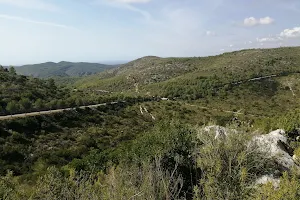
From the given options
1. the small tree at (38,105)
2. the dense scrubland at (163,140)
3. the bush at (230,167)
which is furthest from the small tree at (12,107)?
the bush at (230,167)

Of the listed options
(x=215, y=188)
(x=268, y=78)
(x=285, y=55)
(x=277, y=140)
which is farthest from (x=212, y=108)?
(x=285, y=55)

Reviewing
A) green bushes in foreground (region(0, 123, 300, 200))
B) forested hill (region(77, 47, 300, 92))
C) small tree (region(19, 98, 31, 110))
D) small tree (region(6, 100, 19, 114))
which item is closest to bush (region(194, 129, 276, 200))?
green bushes in foreground (region(0, 123, 300, 200))

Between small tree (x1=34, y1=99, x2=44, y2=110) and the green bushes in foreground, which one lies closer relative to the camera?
the green bushes in foreground

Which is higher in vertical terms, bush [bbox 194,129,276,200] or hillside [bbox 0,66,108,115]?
bush [bbox 194,129,276,200]

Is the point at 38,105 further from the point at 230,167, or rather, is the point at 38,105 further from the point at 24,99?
the point at 230,167

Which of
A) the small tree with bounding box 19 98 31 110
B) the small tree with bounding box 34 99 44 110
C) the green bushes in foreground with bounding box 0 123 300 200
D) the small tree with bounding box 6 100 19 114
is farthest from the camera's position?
the small tree with bounding box 34 99 44 110

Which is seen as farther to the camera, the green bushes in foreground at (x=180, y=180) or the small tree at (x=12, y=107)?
the small tree at (x=12, y=107)

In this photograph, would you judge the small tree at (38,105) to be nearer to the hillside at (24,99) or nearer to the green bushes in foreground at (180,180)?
the hillside at (24,99)

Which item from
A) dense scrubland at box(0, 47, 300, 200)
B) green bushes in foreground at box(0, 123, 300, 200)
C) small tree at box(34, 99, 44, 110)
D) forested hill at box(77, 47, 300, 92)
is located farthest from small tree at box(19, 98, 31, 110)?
forested hill at box(77, 47, 300, 92)

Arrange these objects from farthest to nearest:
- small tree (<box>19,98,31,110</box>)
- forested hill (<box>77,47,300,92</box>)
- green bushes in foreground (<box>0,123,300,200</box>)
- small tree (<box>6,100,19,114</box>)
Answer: forested hill (<box>77,47,300,92</box>) → small tree (<box>19,98,31,110</box>) → small tree (<box>6,100,19,114</box>) → green bushes in foreground (<box>0,123,300,200</box>)

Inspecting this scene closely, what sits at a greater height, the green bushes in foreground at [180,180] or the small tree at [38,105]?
the green bushes in foreground at [180,180]

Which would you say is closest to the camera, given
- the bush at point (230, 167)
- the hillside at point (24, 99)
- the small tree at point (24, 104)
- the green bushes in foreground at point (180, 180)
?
the green bushes in foreground at point (180, 180)

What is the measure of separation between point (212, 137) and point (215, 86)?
93.8m

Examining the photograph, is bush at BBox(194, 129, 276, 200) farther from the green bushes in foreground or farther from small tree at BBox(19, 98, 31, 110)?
small tree at BBox(19, 98, 31, 110)
